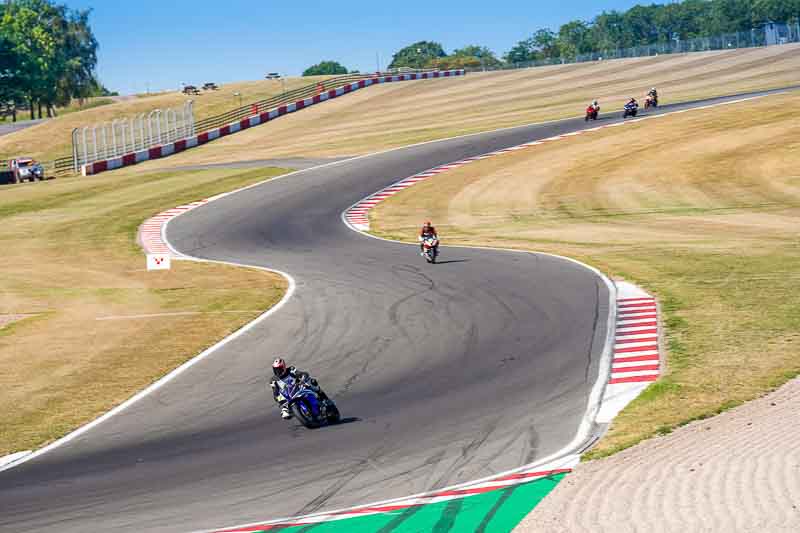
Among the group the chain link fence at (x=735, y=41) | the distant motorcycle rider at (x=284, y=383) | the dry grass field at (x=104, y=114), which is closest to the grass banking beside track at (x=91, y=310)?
the distant motorcycle rider at (x=284, y=383)

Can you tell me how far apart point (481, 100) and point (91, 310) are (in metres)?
65.7

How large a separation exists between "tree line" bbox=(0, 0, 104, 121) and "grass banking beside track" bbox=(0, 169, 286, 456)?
8621 centimetres

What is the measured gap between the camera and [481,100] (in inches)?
3605

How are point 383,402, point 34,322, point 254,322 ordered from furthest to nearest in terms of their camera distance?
point 34,322
point 254,322
point 383,402

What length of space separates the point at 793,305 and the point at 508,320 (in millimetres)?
6439

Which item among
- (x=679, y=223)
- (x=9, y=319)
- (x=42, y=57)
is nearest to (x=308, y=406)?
(x=9, y=319)

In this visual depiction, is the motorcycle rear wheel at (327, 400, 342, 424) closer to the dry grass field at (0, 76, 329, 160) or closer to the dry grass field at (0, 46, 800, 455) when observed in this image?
the dry grass field at (0, 46, 800, 455)

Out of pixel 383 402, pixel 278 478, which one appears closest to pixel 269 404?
pixel 383 402

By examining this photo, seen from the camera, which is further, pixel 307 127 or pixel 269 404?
pixel 307 127

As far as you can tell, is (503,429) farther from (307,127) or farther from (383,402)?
(307,127)

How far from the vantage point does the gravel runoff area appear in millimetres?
11789

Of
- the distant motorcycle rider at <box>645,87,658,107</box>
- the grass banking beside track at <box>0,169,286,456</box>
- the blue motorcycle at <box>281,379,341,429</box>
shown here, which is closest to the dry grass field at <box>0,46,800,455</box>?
the grass banking beside track at <box>0,169,286,456</box>

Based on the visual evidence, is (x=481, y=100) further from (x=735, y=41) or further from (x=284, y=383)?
(x=284, y=383)

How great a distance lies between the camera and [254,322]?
26.6 metres
